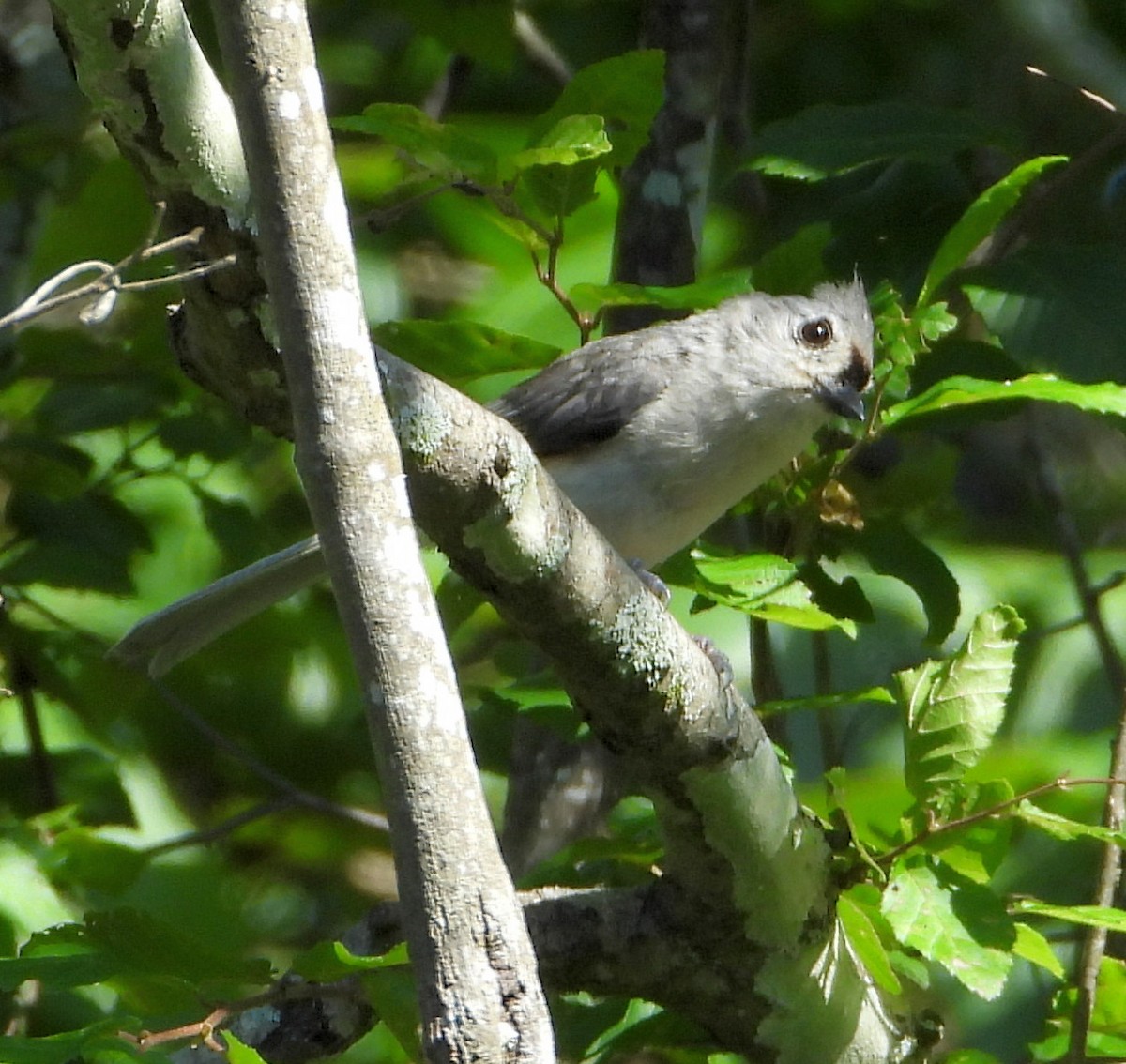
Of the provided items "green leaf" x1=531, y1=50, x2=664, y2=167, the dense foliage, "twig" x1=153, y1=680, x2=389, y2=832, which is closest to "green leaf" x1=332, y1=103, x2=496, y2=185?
the dense foliage

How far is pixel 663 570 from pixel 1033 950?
1023mm

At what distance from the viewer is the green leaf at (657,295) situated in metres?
3.01

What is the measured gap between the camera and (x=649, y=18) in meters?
4.19

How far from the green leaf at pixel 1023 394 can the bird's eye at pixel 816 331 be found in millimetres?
752

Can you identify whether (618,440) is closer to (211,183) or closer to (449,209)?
(449,209)

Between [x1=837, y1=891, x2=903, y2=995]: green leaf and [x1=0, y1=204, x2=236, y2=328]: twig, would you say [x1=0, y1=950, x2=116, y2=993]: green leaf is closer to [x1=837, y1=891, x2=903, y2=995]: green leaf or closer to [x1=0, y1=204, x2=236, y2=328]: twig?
[x1=0, y1=204, x2=236, y2=328]: twig

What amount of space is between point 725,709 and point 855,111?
162 centimetres

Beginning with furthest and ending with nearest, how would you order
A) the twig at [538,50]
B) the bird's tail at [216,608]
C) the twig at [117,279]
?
1. the twig at [538,50]
2. the bird's tail at [216,608]
3. the twig at [117,279]

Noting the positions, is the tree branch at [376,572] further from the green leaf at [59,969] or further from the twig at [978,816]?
the twig at [978,816]

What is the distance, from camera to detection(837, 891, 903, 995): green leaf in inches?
106

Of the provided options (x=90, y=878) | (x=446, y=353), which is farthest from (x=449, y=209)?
(x=90, y=878)

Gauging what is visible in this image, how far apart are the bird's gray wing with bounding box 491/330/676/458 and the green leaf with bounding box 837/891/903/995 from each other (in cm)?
129

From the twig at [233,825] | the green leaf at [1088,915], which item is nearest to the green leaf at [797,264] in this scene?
the green leaf at [1088,915]

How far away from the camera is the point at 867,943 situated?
8.86 feet
